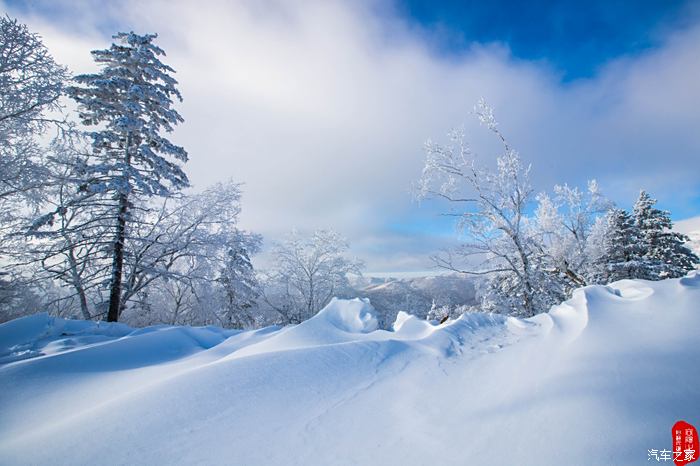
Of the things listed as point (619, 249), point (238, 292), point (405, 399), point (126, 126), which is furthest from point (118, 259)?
point (619, 249)

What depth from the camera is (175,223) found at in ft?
35.9

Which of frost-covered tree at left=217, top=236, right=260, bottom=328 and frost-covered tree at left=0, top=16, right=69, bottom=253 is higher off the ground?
frost-covered tree at left=0, top=16, right=69, bottom=253

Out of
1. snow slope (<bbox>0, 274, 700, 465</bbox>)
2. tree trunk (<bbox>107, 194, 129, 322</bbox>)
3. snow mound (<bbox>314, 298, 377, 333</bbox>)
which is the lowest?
snow slope (<bbox>0, 274, 700, 465</bbox>)

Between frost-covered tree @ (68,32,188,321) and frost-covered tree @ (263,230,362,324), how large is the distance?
11.2 meters

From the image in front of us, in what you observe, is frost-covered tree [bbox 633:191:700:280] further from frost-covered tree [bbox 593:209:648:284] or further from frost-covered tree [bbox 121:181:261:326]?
frost-covered tree [bbox 121:181:261:326]

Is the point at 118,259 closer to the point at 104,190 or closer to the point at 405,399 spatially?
the point at 104,190

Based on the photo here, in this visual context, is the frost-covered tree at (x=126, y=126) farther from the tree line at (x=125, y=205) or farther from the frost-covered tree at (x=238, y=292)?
the frost-covered tree at (x=238, y=292)

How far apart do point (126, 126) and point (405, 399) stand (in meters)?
10.5

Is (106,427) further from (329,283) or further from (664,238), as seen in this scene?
(664,238)

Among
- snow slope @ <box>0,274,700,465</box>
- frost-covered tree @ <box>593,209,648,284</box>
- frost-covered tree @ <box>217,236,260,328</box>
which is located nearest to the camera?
snow slope @ <box>0,274,700,465</box>

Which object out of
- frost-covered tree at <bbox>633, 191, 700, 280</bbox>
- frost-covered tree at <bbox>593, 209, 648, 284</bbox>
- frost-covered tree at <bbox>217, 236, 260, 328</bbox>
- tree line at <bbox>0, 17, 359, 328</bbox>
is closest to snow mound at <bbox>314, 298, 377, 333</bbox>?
tree line at <bbox>0, 17, 359, 328</bbox>

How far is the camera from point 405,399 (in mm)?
1761

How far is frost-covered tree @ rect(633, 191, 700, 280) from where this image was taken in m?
15.3

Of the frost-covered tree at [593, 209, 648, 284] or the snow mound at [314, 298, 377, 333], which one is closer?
the snow mound at [314, 298, 377, 333]
